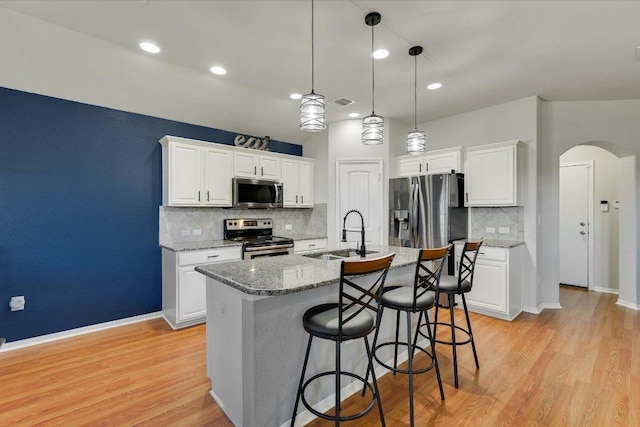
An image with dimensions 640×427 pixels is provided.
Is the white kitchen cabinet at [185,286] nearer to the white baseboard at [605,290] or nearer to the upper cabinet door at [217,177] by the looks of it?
the upper cabinet door at [217,177]

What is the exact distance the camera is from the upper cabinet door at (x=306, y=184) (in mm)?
5230

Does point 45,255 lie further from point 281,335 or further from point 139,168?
point 281,335

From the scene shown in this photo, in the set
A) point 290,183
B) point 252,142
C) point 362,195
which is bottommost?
point 362,195

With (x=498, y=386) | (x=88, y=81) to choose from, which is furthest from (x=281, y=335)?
(x=88, y=81)

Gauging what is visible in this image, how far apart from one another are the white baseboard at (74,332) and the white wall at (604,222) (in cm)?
677

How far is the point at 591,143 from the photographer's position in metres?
4.25

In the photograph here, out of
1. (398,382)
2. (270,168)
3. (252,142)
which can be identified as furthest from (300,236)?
(398,382)

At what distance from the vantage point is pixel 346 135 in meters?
5.04

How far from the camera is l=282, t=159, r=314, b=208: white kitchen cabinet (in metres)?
5.02

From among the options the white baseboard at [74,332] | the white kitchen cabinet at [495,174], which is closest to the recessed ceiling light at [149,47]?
the white baseboard at [74,332]

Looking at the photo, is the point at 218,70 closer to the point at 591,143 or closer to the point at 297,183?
the point at 297,183

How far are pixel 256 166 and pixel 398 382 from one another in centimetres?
341

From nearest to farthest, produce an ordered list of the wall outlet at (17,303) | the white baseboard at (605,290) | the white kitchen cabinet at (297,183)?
1. the wall outlet at (17,303)
2. the white baseboard at (605,290)
3. the white kitchen cabinet at (297,183)

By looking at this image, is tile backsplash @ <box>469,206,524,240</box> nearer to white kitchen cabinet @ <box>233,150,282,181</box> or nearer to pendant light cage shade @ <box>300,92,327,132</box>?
white kitchen cabinet @ <box>233,150,282,181</box>
